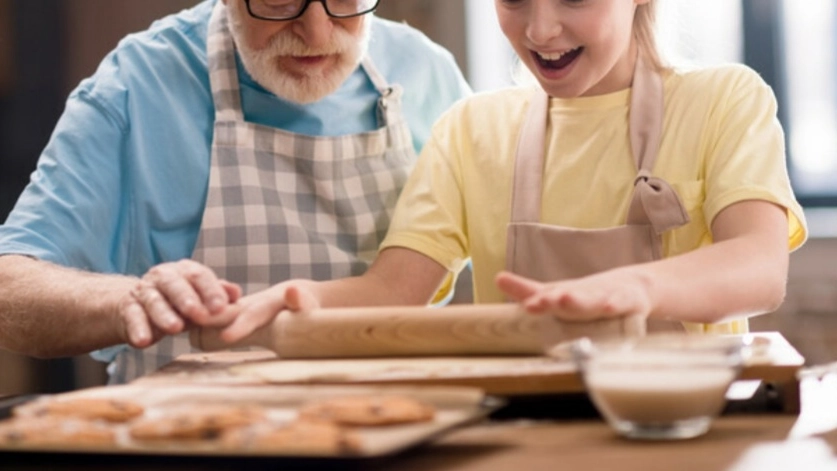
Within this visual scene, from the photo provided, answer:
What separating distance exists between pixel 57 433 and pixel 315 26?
43.7 inches

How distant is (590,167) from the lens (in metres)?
2.00

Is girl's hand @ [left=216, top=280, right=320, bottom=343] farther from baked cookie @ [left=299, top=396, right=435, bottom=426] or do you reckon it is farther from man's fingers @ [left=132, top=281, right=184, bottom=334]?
baked cookie @ [left=299, top=396, right=435, bottom=426]

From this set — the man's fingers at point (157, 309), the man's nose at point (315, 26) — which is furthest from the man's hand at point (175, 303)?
the man's nose at point (315, 26)

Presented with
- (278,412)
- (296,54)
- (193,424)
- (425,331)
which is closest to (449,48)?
(296,54)

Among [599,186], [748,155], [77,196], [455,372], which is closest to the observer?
[455,372]

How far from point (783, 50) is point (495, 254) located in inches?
120

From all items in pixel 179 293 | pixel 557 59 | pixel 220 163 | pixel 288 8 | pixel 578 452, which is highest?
pixel 288 8

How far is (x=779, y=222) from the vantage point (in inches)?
69.7

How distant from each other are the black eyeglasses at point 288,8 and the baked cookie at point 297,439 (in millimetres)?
1104

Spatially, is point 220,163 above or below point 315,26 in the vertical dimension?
below

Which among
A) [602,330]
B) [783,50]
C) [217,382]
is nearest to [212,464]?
[217,382]

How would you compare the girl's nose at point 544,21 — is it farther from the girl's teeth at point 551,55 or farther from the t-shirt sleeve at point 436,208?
the t-shirt sleeve at point 436,208

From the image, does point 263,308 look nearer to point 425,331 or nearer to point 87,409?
point 425,331

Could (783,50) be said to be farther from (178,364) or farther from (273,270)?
(178,364)
